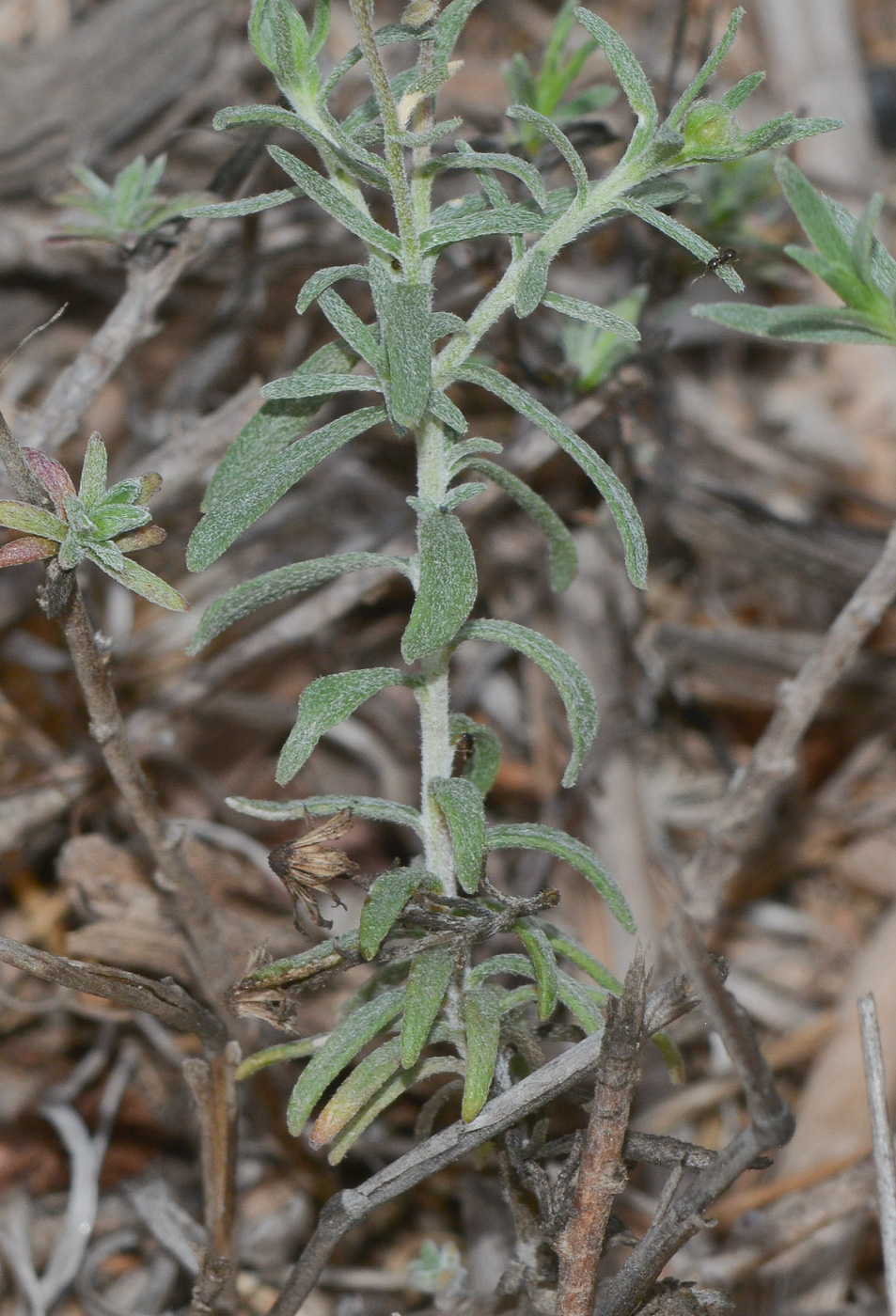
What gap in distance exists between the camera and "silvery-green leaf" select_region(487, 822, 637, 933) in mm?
1675

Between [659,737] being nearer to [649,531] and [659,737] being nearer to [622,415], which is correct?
[649,531]

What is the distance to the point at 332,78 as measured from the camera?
5.10ft

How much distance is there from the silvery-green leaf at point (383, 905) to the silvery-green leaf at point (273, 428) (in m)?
0.61

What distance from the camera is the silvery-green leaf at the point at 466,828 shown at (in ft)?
4.97

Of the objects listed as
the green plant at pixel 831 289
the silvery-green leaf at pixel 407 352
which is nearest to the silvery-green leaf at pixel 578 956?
the silvery-green leaf at pixel 407 352

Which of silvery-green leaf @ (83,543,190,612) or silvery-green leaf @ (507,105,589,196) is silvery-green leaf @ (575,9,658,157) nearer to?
A: silvery-green leaf @ (507,105,589,196)

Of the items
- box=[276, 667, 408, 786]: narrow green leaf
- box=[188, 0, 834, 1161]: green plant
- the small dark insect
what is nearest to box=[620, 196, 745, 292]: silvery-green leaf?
box=[188, 0, 834, 1161]: green plant

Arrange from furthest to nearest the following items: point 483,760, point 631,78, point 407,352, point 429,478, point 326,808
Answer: point 483,760
point 326,808
point 429,478
point 631,78
point 407,352

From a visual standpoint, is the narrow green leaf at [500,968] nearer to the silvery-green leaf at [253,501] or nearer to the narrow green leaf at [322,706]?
the narrow green leaf at [322,706]

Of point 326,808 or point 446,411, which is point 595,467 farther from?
point 326,808

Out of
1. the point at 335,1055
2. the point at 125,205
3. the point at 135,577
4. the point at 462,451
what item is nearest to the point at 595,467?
the point at 462,451

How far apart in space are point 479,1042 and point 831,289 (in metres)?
1.10

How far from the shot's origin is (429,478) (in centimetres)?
162

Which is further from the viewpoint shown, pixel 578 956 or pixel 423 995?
pixel 578 956
